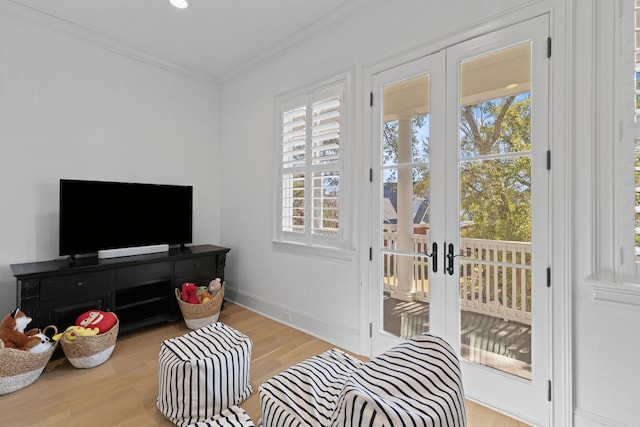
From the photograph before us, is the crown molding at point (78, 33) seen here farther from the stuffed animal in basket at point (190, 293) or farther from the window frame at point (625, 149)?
the window frame at point (625, 149)

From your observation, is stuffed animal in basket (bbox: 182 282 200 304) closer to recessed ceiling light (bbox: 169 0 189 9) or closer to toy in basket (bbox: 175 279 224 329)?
toy in basket (bbox: 175 279 224 329)

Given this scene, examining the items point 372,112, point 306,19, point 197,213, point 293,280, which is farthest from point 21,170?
point 372,112

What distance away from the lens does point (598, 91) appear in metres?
1.53

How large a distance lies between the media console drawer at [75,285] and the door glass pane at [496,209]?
9.55 feet

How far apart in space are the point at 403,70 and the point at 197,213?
115 inches

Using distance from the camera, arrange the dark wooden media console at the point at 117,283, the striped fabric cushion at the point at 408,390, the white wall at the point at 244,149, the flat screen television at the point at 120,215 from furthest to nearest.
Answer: the flat screen television at the point at 120,215, the dark wooden media console at the point at 117,283, the white wall at the point at 244,149, the striped fabric cushion at the point at 408,390

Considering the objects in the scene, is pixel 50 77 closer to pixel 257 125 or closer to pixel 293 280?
pixel 257 125

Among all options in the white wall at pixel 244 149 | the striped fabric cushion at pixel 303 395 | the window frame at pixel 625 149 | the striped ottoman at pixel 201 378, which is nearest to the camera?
the striped fabric cushion at pixel 303 395

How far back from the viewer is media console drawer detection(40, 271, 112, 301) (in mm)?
2375

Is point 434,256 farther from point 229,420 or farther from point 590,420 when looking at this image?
point 229,420

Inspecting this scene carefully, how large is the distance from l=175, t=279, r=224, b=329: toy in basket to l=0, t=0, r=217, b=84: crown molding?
2503 millimetres

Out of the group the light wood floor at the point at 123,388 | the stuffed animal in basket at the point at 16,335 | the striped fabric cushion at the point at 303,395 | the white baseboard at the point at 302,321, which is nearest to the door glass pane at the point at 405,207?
the white baseboard at the point at 302,321

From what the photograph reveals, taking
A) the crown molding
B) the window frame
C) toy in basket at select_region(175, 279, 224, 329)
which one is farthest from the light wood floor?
the crown molding

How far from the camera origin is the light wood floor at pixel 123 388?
1751 mm
